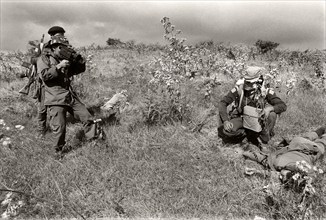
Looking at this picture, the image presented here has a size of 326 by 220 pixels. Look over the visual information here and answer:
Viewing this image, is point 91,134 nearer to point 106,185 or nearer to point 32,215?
point 106,185

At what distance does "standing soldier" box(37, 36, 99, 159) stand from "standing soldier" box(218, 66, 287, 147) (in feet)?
6.49

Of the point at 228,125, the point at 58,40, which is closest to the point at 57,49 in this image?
the point at 58,40

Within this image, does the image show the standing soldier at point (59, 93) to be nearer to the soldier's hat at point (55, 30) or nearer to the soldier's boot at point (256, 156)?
the soldier's hat at point (55, 30)

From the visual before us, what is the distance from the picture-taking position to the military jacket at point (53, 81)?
4096 mm

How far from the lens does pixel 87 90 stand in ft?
23.7

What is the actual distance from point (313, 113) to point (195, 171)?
129 inches

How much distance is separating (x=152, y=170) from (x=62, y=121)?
1512 millimetres

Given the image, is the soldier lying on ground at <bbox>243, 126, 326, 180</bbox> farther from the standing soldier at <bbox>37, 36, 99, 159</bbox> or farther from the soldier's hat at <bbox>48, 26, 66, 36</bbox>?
the soldier's hat at <bbox>48, 26, 66, 36</bbox>

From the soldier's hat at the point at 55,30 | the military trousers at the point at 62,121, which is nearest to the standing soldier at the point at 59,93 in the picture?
the military trousers at the point at 62,121

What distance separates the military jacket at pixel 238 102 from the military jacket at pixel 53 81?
2.30 m

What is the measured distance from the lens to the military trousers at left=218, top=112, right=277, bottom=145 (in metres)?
4.42

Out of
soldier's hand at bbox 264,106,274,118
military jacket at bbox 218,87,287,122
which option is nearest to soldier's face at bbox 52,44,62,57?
military jacket at bbox 218,87,287,122

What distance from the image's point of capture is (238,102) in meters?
4.79

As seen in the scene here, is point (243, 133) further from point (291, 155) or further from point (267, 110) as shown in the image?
point (291, 155)
